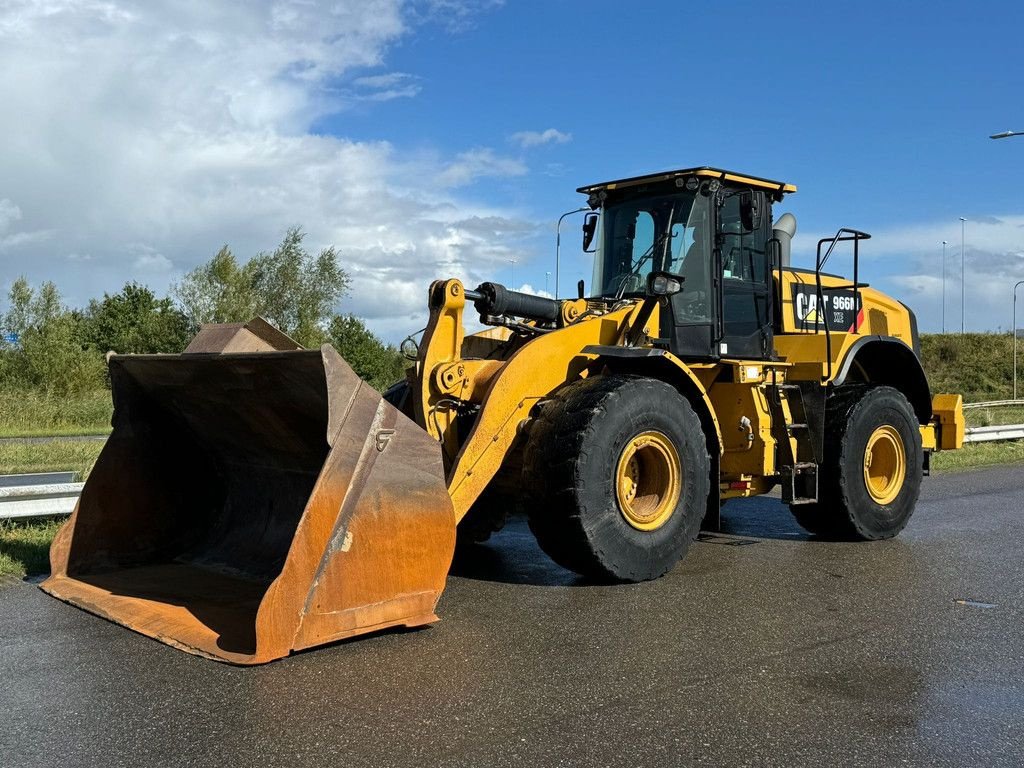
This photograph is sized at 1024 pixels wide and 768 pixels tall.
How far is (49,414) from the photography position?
2656 centimetres

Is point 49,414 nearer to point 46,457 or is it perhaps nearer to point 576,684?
point 46,457

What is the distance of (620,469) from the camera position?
246 inches

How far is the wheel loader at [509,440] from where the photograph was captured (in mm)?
5020

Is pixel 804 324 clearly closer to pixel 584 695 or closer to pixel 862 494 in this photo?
pixel 862 494

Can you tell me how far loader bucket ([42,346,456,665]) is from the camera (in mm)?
4754

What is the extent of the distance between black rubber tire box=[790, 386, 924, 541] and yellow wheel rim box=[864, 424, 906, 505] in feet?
0.14

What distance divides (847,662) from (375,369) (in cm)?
3126

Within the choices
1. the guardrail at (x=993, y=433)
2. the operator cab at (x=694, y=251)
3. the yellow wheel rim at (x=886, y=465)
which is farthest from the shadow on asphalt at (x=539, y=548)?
the guardrail at (x=993, y=433)

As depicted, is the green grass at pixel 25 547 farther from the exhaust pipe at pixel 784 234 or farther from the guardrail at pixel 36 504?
the exhaust pipe at pixel 784 234

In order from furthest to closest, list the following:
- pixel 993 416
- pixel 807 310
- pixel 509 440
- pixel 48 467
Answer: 1. pixel 993 416
2. pixel 48 467
3. pixel 807 310
4. pixel 509 440

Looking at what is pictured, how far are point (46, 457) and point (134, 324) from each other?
105ft

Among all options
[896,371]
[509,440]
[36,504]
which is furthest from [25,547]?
[896,371]

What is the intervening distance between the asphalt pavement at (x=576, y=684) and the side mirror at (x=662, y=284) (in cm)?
205

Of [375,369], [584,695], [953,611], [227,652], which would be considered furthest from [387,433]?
[375,369]
